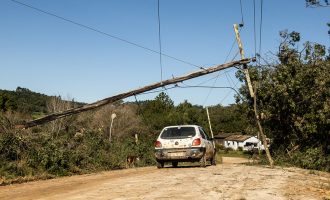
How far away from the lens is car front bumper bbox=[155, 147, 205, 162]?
1588 centimetres

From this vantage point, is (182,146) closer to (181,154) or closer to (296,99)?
(181,154)

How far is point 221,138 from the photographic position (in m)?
118

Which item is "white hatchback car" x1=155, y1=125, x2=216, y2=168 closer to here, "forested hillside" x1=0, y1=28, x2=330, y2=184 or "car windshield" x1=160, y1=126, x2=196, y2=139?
"car windshield" x1=160, y1=126, x2=196, y2=139

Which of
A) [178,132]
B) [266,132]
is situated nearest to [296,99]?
[266,132]

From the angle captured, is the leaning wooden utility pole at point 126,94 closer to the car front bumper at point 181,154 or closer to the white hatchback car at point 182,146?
the white hatchback car at point 182,146

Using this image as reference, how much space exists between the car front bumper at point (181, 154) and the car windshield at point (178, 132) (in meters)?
0.59

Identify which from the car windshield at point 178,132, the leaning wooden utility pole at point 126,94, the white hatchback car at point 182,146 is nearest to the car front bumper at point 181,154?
the white hatchback car at point 182,146

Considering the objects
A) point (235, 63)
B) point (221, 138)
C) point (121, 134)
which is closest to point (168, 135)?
point (235, 63)

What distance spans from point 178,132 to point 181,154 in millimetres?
1046

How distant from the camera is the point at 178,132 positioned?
16.6 metres

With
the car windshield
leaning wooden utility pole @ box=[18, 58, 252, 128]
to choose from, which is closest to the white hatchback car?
the car windshield

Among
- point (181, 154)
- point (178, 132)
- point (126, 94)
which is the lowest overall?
point (181, 154)

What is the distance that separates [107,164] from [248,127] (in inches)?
477

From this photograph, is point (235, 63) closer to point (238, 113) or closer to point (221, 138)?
point (238, 113)
